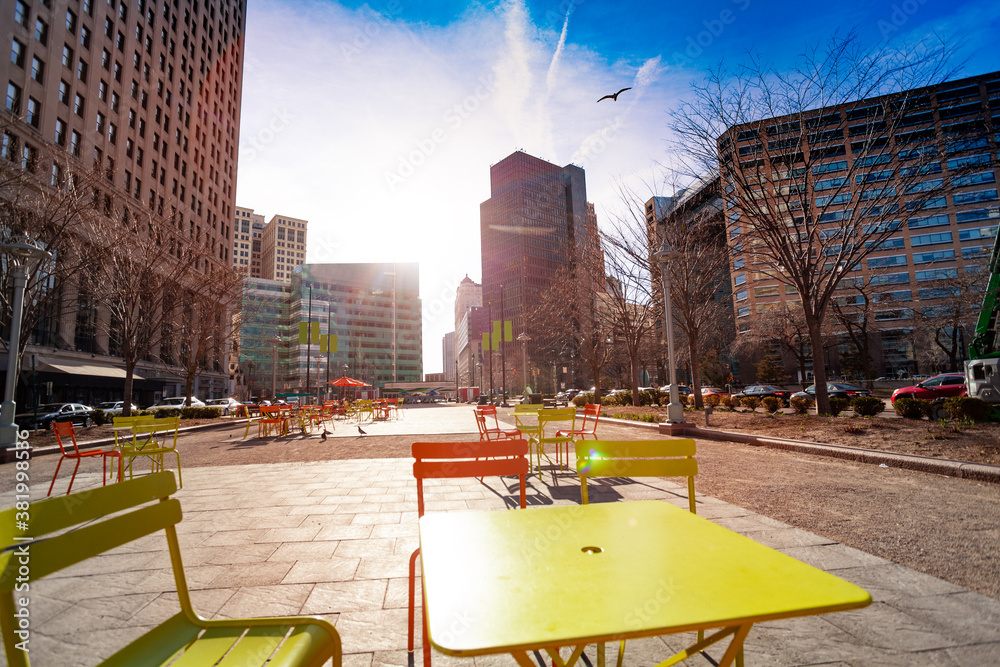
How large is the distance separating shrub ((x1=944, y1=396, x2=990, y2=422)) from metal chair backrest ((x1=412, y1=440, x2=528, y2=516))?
1196 cm

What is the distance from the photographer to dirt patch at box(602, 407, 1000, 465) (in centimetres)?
773

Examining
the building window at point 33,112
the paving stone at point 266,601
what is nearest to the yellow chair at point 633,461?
the paving stone at point 266,601

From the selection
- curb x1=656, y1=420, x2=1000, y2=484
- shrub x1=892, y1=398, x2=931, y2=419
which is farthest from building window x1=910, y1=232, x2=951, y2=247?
curb x1=656, y1=420, x2=1000, y2=484

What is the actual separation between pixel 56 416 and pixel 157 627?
26.8 m

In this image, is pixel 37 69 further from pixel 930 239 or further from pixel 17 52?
pixel 930 239

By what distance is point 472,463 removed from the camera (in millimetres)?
2832

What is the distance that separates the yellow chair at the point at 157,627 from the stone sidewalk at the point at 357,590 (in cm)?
90

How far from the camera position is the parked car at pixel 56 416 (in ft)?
61.5

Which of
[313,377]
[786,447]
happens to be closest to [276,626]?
[786,447]

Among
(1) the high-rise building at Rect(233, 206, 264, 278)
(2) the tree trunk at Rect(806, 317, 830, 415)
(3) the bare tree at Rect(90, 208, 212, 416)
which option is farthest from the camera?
(1) the high-rise building at Rect(233, 206, 264, 278)

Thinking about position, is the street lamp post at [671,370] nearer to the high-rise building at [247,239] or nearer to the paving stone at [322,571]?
the paving stone at [322,571]

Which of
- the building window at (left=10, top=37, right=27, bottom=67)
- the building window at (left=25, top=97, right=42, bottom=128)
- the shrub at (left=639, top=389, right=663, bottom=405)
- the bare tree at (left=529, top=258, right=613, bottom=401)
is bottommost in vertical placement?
the shrub at (left=639, top=389, right=663, bottom=405)

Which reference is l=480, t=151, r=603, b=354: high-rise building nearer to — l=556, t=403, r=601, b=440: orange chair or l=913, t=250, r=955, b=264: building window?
l=913, t=250, r=955, b=264: building window

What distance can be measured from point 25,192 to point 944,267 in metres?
93.6
